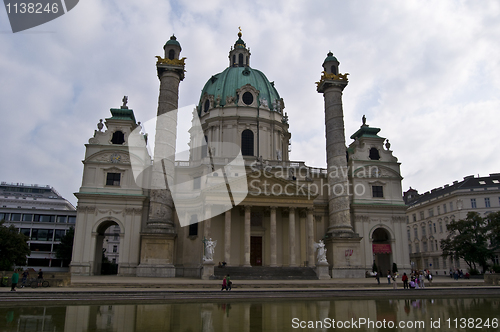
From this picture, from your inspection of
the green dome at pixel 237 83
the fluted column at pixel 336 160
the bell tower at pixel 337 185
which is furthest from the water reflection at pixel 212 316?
the green dome at pixel 237 83

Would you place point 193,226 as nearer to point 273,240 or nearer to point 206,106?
point 273,240

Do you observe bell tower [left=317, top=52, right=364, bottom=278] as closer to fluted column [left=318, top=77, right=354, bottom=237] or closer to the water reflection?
fluted column [left=318, top=77, right=354, bottom=237]

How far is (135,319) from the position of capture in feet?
36.9

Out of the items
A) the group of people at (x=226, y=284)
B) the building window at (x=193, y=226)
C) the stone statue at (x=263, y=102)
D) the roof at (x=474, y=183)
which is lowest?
the group of people at (x=226, y=284)

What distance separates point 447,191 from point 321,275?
3631cm

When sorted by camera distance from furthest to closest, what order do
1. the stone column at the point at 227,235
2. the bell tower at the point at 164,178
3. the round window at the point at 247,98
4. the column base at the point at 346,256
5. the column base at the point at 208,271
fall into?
1. the round window at the point at 247,98
2. the column base at the point at 346,256
3. the stone column at the point at 227,235
4. the bell tower at the point at 164,178
5. the column base at the point at 208,271

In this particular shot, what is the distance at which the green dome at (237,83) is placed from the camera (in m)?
53.2

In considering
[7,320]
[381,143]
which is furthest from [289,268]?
[7,320]

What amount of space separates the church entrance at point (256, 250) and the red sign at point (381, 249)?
13980mm

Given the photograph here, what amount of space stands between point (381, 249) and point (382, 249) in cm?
15

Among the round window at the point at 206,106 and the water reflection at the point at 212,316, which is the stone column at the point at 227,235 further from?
the round window at the point at 206,106

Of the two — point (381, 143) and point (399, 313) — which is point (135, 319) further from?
point (381, 143)

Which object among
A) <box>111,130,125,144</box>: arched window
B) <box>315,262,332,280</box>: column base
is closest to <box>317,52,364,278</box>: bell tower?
<box>315,262,332,280</box>: column base

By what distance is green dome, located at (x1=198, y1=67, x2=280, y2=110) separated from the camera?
53156 mm
